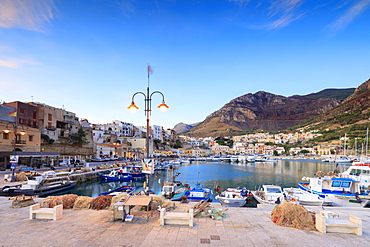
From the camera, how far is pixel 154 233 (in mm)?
7004

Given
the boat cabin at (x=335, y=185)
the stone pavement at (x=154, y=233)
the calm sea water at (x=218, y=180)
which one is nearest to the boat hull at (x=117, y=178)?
the calm sea water at (x=218, y=180)

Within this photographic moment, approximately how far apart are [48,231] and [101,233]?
1847mm

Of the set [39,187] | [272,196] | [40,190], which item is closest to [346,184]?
[272,196]

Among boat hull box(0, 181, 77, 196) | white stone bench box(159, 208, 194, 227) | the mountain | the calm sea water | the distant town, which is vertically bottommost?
the calm sea water

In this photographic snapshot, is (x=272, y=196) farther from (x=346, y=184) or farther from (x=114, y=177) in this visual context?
(x=114, y=177)

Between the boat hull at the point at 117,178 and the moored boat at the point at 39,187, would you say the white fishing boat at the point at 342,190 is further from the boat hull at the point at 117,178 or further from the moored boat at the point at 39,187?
the moored boat at the point at 39,187

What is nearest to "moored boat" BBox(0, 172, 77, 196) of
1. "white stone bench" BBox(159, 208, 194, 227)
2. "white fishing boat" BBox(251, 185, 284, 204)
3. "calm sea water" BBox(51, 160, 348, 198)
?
"calm sea water" BBox(51, 160, 348, 198)

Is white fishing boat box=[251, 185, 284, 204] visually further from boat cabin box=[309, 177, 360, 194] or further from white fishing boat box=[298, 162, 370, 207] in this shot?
boat cabin box=[309, 177, 360, 194]

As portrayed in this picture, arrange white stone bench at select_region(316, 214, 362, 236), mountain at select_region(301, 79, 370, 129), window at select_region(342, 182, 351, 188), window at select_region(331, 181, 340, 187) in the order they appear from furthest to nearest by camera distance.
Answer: mountain at select_region(301, 79, 370, 129)
window at select_region(331, 181, 340, 187)
window at select_region(342, 182, 351, 188)
white stone bench at select_region(316, 214, 362, 236)

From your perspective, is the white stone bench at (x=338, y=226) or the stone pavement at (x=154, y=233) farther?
the white stone bench at (x=338, y=226)

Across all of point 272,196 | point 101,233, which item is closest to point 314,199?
point 272,196

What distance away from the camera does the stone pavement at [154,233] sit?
632 cm

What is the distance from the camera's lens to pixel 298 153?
12275 centimetres

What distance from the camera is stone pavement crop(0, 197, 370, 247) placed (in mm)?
6316
